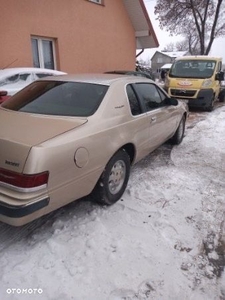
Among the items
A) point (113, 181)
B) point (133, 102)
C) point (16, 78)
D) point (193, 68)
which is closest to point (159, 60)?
point (193, 68)

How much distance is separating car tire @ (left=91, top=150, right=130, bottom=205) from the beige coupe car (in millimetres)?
12

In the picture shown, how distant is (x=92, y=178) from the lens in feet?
10.3

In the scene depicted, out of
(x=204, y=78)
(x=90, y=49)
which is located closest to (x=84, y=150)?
(x=204, y=78)

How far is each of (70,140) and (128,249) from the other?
3.92 feet

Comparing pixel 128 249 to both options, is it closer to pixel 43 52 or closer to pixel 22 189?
pixel 22 189

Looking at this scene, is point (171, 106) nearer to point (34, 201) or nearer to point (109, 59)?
point (34, 201)

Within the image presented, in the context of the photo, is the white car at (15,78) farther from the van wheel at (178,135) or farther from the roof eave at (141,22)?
the roof eave at (141,22)

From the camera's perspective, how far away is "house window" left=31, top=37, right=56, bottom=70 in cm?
1001

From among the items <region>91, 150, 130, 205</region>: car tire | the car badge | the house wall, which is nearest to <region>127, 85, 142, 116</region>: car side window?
<region>91, 150, 130, 205</region>: car tire

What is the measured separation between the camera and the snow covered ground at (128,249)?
2.44 metres

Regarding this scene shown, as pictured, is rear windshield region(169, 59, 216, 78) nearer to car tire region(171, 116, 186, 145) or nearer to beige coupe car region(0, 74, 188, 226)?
car tire region(171, 116, 186, 145)

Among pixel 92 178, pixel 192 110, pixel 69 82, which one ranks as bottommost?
pixel 192 110

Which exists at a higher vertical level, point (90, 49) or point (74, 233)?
point (90, 49)

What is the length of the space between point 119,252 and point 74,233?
21.1 inches
